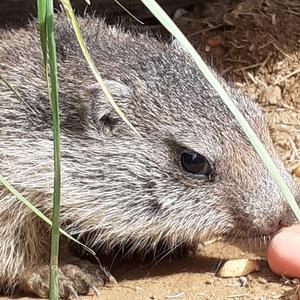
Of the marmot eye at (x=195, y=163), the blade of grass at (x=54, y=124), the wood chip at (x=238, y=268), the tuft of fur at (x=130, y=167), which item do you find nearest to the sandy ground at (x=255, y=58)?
the wood chip at (x=238, y=268)

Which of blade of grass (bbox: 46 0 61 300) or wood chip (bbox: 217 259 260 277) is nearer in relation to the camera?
blade of grass (bbox: 46 0 61 300)

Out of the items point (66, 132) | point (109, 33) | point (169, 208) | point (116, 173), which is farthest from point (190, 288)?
point (109, 33)

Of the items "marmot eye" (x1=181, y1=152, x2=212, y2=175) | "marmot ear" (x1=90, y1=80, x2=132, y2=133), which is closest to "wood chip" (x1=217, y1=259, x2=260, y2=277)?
"marmot eye" (x1=181, y1=152, x2=212, y2=175)

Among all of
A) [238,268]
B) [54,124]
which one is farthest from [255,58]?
[54,124]

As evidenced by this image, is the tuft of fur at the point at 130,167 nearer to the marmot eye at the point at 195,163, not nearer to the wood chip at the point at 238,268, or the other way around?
the marmot eye at the point at 195,163

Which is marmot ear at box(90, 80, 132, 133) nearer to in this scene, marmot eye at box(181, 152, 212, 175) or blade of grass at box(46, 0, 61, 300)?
marmot eye at box(181, 152, 212, 175)

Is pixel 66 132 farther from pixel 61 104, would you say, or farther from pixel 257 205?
pixel 257 205

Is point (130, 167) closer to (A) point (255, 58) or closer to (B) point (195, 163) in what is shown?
(B) point (195, 163)
